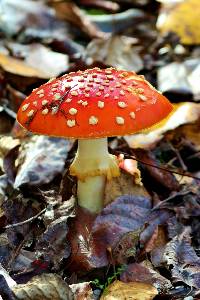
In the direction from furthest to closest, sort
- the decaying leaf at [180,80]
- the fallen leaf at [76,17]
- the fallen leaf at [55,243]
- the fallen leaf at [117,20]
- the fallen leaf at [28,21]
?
1. the fallen leaf at [117,20]
2. the fallen leaf at [76,17]
3. the fallen leaf at [28,21]
4. the decaying leaf at [180,80]
5. the fallen leaf at [55,243]

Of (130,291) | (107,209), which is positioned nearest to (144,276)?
(130,291)

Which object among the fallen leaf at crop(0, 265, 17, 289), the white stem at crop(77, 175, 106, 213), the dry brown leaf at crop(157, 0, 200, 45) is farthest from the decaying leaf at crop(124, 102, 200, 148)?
the dry brown leaf at crop(157, 0, 200, 45)

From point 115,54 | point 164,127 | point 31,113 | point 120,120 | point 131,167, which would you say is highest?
point 120,120

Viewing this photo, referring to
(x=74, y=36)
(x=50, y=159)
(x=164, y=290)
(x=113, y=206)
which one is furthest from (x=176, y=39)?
(x=164, y=290)

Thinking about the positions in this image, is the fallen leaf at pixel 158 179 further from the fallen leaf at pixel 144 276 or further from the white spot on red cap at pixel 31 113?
the white spot on red cap at pixel 31 113

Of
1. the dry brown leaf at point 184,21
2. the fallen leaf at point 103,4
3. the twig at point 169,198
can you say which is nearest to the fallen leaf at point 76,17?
the fallen leaf at point 103,4

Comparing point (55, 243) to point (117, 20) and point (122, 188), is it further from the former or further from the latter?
point (117, 20)

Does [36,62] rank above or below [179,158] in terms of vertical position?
below
